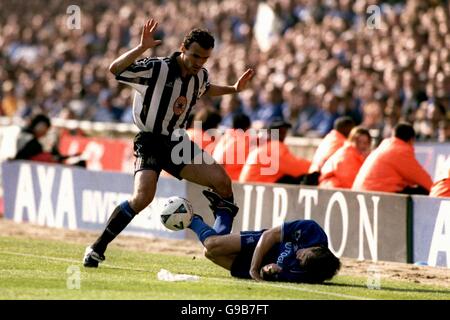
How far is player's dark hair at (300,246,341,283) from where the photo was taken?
1147 centimetres

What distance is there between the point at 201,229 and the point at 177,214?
0.38 metres

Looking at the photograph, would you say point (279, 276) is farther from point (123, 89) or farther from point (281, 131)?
point (123, 89)

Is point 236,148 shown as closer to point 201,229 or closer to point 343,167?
point 343,167

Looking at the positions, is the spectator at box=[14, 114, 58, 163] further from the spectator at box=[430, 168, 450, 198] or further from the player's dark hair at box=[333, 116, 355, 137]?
the spectator at box=[430, 168, 450, 198]

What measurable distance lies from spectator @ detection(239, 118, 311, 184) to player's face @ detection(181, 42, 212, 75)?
5.94m

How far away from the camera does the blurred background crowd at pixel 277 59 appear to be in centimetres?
2116

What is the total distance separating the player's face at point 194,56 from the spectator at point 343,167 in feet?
17.7

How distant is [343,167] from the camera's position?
17.6 metres

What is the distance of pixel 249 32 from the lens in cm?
2762

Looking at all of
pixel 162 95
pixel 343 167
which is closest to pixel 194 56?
pixel 162 95

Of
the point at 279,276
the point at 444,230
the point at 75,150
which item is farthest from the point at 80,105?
the point at 279,276

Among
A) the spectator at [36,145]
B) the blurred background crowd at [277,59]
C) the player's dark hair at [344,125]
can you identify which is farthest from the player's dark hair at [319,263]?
the spectator at [36,145]

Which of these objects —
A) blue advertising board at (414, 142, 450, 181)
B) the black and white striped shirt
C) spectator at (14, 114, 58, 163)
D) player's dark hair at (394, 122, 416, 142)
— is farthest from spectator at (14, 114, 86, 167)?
the black and white striped shirt

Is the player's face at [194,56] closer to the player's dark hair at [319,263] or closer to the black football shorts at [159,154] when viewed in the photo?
the black football shorts at [159,154]
